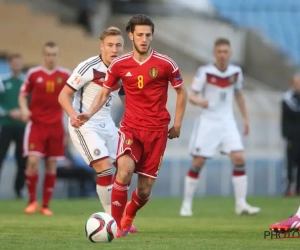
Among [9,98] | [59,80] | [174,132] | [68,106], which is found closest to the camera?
[174,132]

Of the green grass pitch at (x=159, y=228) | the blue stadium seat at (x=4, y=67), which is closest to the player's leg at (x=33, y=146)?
the green grass pitch at (x=159, y=228)

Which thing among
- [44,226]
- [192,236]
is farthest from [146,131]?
[44,226]

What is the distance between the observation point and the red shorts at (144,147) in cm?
977

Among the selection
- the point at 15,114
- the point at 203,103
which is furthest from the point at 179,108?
the point at 15,114

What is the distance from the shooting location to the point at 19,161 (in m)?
18.1

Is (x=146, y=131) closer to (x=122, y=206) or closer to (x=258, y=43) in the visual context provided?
(x=122, y=206)

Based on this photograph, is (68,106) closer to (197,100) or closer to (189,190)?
(197,100)

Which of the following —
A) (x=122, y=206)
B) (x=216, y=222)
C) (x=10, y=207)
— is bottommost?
(x=10, y=207)

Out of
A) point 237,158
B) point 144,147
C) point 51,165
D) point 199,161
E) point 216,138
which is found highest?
point 144,147

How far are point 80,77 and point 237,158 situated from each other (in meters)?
3.83

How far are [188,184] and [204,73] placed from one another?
1.55m

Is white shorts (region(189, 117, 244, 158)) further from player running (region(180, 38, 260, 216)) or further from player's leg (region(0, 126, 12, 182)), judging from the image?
player's leg (region(0, 126, 12, 182))

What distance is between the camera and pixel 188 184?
48.1 feet

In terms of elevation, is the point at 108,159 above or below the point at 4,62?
above
